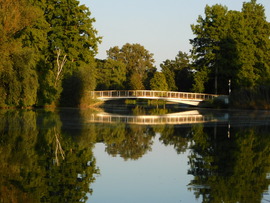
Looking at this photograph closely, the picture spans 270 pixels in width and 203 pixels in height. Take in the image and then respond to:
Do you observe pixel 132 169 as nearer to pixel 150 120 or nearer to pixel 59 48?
pixel 150 120

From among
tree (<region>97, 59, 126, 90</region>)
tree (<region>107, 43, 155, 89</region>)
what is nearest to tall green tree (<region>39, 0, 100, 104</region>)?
tree (<region>97, 59, 126, 90</region>)

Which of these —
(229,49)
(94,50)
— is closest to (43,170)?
(94,50)

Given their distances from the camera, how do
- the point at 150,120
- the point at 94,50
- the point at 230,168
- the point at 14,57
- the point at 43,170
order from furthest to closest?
1. the point at 94,50
2. the point at 150,120
3. the point at 14,57
4. the point at 230,168
5. the point at 43,170

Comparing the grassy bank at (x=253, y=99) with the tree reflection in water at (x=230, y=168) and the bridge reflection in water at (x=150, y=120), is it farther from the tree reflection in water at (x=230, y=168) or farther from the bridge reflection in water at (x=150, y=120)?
the tree reflection in water at (x=230, y=168)

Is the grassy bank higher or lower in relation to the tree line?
lower

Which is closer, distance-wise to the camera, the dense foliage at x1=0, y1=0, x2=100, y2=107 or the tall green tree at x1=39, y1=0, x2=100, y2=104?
the dense foliage at x1=0, y1=0, x2=100, y2=107

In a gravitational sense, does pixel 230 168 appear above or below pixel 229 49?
below

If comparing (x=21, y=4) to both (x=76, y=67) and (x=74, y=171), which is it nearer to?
(x=74, y=171)

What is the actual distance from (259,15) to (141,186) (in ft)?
235

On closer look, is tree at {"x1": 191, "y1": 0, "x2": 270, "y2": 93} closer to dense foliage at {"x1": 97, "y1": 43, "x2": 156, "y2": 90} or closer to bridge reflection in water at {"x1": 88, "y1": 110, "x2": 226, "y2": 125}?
dense foliage at {"x1": 97, "y1": 43, "x2": 156, "y2": 90}

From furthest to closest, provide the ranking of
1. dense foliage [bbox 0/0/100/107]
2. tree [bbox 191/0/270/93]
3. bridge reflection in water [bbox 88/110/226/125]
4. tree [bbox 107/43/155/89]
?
tree [bbox 107/43/155/89], tree [bbox 191/0/270/93], dense foliage [bbox 0/0/100/107], bridge reflection in water [bbox 88/110/226/125]

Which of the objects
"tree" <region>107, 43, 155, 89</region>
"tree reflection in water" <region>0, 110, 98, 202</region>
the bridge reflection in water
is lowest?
"tree reflection in water" <region>0, 110, 98, 202</region>

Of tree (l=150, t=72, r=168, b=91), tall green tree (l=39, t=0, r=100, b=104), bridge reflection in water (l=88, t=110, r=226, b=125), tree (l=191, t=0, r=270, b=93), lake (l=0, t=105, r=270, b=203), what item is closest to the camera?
lake (l=0, t=105, r=270, b=203)

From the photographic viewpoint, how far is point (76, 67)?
61.9 m
